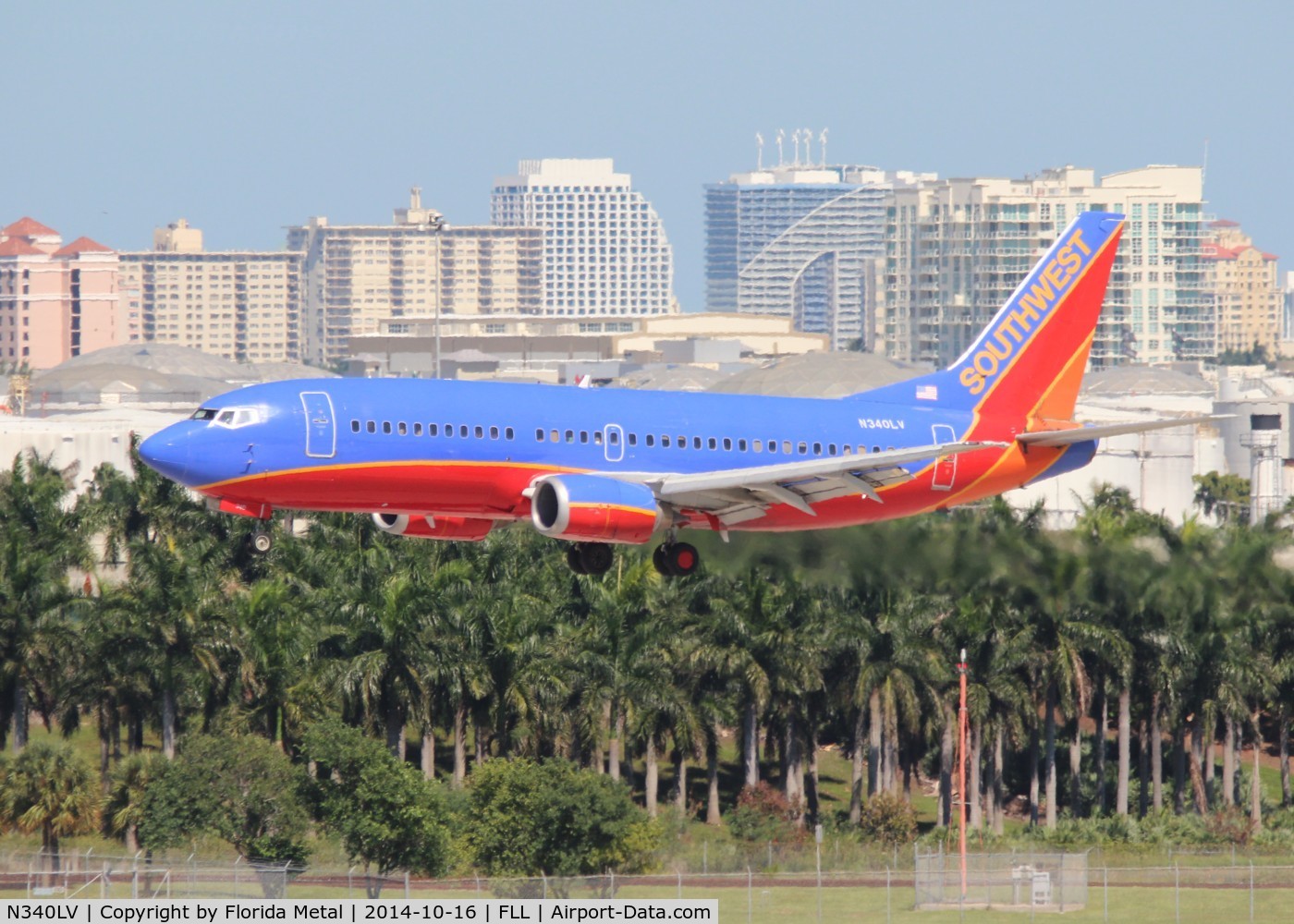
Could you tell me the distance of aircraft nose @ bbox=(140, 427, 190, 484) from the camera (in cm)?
5769

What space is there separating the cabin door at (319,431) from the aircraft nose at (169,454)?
10.7 ft

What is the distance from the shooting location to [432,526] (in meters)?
64.4

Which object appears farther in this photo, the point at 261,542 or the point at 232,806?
the point at 232,806

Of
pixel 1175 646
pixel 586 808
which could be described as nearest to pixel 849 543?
pixel 586 808

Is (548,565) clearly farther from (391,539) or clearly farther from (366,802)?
(366,802)

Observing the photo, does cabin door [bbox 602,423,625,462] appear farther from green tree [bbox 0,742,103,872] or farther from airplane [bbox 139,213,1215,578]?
green tree [bbox 0,742,103,872]

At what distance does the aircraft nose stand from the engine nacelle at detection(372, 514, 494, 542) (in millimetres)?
7540

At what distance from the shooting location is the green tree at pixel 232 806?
295ft

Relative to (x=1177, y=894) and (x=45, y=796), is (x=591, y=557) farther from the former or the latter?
(x=45, y=796)

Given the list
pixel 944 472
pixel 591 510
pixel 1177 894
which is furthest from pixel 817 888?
pixel 591 510

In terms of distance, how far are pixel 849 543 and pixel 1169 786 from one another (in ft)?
191

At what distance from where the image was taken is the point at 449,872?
8806 centimetres

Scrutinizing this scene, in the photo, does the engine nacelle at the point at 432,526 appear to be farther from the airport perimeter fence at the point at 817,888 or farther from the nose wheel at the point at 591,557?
the airport perimeter fence at the point at 817,888

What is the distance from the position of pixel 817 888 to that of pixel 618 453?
106ft
